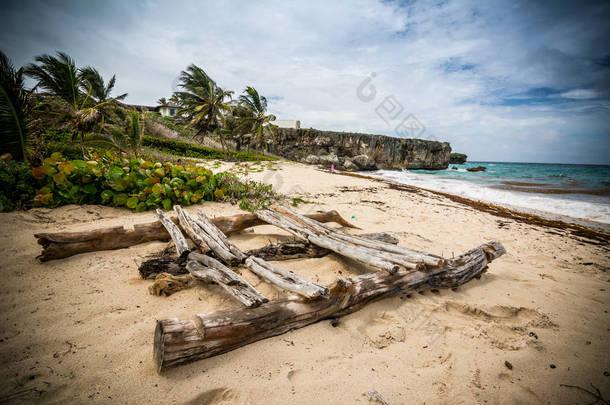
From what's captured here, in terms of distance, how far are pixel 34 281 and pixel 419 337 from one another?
3.59m

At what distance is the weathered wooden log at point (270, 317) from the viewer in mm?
1490

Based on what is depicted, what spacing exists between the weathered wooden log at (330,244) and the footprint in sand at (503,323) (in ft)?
2.20

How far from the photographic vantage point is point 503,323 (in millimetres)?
2297

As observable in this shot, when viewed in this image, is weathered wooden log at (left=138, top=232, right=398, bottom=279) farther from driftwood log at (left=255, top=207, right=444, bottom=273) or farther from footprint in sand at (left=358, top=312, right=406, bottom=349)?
footprint in sand at (left=358, top=312, right=406, bottom=349)

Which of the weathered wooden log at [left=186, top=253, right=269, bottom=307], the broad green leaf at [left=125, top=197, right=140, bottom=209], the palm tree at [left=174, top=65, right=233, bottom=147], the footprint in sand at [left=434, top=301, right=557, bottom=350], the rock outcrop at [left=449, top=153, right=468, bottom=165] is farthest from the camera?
the rock outcrop at [left=449, top=153, right=468, bottom=165]

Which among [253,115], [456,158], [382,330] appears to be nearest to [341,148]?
[253,115]

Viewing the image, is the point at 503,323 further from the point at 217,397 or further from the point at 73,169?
the point at 73,169

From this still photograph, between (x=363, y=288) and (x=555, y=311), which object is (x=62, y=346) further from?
(x=555, y=311)

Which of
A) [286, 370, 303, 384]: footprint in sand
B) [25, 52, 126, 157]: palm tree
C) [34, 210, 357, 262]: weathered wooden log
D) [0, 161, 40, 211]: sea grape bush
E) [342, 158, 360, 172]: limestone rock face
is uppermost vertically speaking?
[25, 52, 126, 157]: palm tree

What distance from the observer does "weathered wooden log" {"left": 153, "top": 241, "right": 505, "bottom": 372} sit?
4.89ft

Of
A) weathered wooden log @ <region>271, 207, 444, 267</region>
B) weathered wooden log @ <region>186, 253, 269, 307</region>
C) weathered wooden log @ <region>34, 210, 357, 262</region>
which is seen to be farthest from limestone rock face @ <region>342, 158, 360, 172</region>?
weathered wooden log @ <region>186, 253, 269, 307</region>

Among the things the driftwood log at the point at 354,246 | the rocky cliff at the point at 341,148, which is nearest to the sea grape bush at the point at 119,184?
the driftwood log at the point at 354,246

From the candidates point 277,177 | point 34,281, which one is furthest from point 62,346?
point 277,177

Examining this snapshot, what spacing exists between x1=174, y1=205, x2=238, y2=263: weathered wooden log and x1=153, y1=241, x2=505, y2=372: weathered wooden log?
97cm
